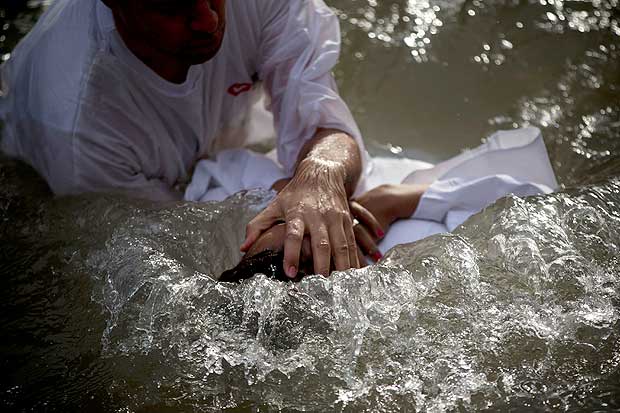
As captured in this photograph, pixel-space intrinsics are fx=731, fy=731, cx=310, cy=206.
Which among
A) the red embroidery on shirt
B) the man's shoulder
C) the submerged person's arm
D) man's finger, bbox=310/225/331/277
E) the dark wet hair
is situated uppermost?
the man's shoulder

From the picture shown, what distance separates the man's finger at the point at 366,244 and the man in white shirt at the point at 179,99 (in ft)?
0.38

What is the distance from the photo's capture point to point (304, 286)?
5.62 ft

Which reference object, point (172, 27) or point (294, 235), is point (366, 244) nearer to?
point (294, 235)

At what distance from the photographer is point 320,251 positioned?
1741 millimetres

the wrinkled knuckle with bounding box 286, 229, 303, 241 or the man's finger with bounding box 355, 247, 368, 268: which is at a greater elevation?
the wrinkled knuckle with bounding box 286, 229, 303, 241

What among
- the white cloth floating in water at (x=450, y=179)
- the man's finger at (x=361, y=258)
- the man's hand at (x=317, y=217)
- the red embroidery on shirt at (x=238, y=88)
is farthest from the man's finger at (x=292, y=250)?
the red embroidery on shirt at (x=238, y=88)

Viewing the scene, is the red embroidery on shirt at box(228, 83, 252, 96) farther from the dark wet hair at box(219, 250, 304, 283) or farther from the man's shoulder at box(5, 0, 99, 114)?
the dark wet hair at box(219, 250, 304, 283)

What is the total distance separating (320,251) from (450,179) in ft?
1.86

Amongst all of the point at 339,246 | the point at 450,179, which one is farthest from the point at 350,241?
the point at 450,179

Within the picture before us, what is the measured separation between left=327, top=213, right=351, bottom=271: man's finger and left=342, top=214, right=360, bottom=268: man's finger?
1.1 inches

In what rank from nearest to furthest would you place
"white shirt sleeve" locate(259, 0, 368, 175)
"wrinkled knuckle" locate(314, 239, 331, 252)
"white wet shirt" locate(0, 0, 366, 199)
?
"wrinkled knuckle" locate(314, 239, 331, 252) < "white wet shirt" locate(0, 0, 366, 199) < "white shirt sleeve" locate(259, 0, 368, 175)

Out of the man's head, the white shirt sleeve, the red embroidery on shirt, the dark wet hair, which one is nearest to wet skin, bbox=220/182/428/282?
the dark wet hair

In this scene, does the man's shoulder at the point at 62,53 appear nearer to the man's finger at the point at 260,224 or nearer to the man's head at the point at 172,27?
the man's head at the point at 172,27

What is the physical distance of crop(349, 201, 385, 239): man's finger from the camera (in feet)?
6.52
